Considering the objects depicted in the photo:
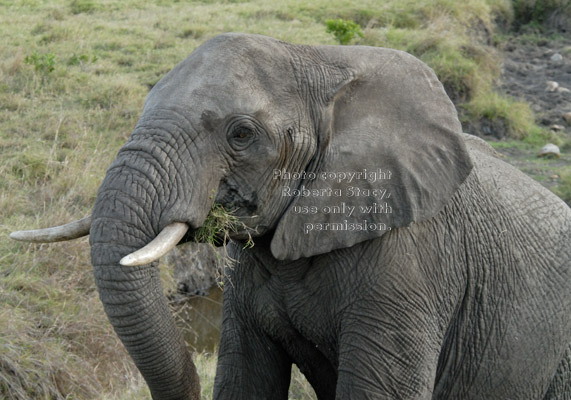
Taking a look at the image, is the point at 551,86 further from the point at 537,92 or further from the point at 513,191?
the point at 513,191

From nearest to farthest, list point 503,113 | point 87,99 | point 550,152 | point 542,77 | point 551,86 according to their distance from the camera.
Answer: point 87,99 → point 550,152 → point 503,113 → point 551,86 → point 542,77

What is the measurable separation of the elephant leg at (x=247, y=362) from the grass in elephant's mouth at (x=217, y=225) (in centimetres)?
73

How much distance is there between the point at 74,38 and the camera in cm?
1212

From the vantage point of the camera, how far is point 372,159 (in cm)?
356

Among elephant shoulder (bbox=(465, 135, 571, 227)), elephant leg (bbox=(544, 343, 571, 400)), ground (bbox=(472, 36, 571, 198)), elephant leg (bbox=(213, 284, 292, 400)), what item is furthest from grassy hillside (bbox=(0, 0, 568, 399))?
elephant shoulder (bbox=(465, 135, 571, 227))

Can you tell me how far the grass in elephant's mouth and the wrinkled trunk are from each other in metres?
0.21

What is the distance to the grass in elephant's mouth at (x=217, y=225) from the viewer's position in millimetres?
3309

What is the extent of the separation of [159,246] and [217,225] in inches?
14.1

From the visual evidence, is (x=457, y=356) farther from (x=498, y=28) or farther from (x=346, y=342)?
(x=498, y=28)

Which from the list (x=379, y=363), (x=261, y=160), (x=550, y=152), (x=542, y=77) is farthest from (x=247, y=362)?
(x=542, y=77)

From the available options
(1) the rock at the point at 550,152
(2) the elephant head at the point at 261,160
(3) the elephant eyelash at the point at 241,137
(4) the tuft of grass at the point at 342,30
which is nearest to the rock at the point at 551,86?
(1) the rock at the point at 550,152

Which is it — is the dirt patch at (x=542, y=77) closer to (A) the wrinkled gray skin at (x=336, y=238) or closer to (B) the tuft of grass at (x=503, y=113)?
(B) the tuft of grass at (x=503, y=113)

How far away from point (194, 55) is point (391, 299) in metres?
1.16

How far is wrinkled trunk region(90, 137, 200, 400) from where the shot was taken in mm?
3072
